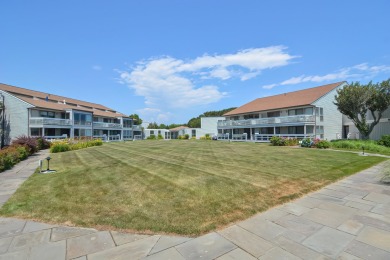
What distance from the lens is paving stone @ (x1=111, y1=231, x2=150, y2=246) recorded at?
12.2ft

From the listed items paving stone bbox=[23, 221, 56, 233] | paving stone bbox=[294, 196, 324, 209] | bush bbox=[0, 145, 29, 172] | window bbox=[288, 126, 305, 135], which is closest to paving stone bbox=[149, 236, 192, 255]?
paving stone bbox=[23, 221, 56, 233]

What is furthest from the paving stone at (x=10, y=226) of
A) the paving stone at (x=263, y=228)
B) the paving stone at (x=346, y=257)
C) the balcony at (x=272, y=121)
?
the balcony at (x=272, y=121)

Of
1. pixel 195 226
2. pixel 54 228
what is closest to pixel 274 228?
pixel 195 226

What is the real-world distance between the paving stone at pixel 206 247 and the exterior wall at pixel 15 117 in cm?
3521

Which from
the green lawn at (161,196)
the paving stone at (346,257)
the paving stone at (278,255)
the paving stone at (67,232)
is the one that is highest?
the green lawn at (161,196)

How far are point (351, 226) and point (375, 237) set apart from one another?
44 centimetres

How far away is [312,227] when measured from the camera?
4.21 meters

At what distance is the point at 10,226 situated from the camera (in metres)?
4.39

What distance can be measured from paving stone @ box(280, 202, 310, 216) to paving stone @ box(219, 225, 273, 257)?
160 cm

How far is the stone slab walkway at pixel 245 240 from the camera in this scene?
10.9 ft

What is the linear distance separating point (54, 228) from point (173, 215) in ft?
7.73

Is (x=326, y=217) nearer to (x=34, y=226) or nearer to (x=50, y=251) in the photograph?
(x=50, y=251)

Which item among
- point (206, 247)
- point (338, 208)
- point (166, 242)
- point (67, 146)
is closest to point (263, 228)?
point (206, 247)

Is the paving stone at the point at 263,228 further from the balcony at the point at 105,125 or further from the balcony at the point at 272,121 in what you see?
the balcony at the point at 105,125
